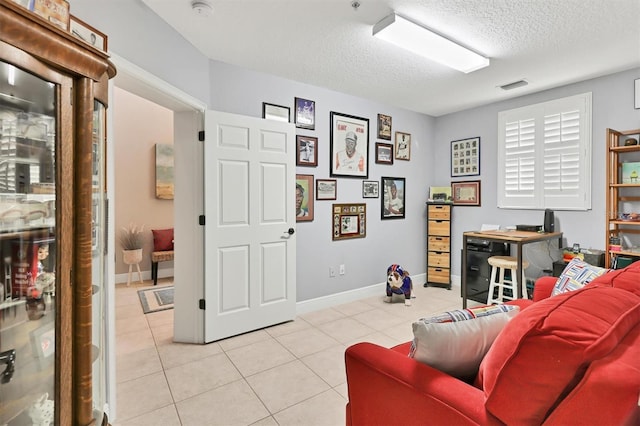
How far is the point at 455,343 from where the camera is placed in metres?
1.19

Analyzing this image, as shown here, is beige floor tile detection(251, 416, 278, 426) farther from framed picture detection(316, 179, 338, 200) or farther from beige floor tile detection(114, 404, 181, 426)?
framed picture detection(316, 179, 338, 200)

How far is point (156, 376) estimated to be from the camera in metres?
2.36

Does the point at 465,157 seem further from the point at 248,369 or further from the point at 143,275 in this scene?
the point at 143,275

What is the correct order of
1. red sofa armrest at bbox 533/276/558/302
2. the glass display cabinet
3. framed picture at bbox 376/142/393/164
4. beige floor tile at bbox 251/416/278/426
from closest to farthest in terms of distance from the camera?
the glass display cabinet < beige floor tile at bbox 251/416/278/426 < red sofa armrest at bbox 533/276/558/302 < framed picture at bbox 376/142/393/164

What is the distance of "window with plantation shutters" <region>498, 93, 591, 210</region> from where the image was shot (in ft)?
11.6

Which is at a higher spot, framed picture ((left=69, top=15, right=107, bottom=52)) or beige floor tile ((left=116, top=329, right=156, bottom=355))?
framed picture ((left=69, top=15, right=107, bottom=52))

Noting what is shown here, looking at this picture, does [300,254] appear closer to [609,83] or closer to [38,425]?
[38,425]

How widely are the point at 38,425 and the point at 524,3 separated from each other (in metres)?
3.23

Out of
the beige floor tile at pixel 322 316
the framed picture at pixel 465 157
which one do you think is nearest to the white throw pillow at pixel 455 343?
the beige floor tile at pixel 322 316

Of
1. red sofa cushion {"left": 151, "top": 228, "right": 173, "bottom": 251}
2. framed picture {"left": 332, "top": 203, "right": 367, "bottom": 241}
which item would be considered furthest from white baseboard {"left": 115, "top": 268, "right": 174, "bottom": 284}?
framed picture {"left": 332, "top": 203, "right": 367, "bottom": 241}

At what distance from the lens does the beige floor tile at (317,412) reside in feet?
6.10

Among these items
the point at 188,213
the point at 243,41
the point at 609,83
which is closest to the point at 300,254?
the point at 188,213

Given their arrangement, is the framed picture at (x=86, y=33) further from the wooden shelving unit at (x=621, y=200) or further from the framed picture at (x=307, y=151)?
the wooden shelving unit at (x=621, y=200)

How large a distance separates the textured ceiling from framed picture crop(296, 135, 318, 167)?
641mm
